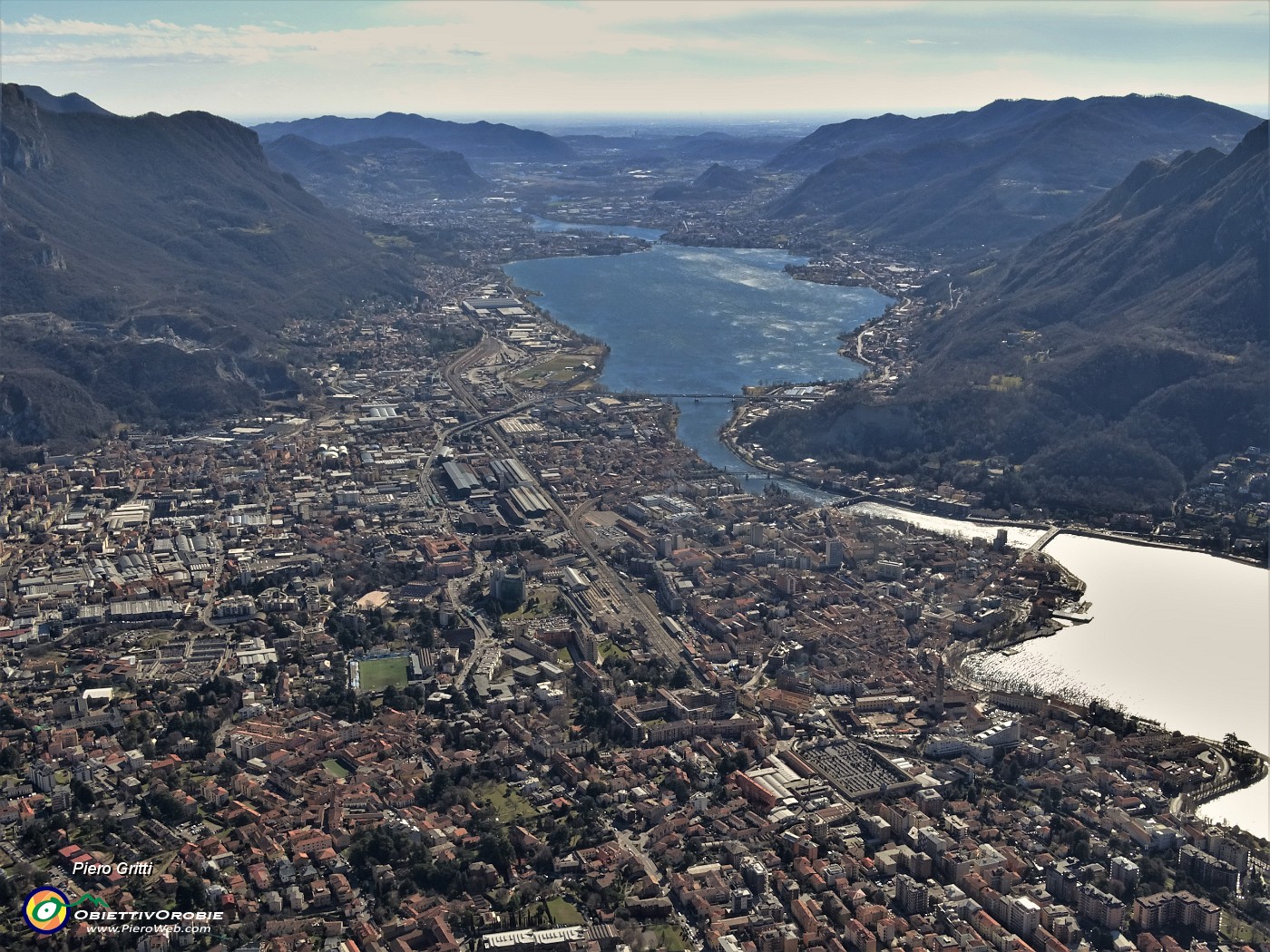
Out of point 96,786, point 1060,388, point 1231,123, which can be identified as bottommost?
point 96,786

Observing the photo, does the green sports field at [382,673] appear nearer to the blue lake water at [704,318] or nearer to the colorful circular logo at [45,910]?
the colorful circular logo at [45,910]

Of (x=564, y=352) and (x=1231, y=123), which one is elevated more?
(x=1231, y=123)

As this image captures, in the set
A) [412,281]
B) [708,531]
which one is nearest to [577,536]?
[708,531]

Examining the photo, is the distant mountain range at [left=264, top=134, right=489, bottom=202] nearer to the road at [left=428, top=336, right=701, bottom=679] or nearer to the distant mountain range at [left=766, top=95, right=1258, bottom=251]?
the distant mountain range at [left=766, top=95, right=1258, bottom=251]

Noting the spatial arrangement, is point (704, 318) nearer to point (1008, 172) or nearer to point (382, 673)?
point (1008, 172)

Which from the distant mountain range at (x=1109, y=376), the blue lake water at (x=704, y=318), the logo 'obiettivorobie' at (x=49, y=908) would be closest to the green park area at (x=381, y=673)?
the logo 'obiettivorobie' at (x=49, y=908)

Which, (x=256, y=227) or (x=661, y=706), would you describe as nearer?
(x=661, y=706)

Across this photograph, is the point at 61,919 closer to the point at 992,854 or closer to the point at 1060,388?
the point at 992,854

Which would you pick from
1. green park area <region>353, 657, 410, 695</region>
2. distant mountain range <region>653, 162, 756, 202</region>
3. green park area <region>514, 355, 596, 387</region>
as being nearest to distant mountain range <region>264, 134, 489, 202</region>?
distant mountain range <region>653, 162, 756, 202</region>
